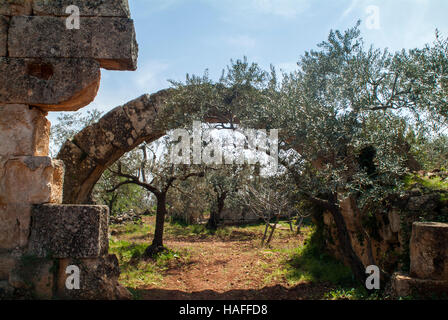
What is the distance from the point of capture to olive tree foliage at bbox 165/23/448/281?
531cm

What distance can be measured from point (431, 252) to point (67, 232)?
16.0 feet

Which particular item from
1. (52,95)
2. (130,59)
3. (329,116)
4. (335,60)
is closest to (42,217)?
(52,95)

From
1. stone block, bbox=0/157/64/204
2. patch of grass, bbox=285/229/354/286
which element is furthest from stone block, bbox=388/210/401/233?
stone block, bbox=0/157/64/204

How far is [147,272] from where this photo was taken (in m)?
8.12

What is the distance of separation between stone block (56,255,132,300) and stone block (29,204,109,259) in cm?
10

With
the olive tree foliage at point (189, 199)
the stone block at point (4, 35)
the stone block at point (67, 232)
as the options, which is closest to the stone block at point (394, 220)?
the stone block at point (67, 232)

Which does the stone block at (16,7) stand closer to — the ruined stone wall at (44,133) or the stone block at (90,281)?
the ruined stone wall at (44,133)

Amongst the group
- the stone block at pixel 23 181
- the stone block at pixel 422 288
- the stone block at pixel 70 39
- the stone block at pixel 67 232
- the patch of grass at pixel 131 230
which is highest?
the stone block at pixel 70 39

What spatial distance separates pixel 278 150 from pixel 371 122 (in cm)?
172

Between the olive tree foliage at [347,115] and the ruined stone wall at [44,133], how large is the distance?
9.67ft

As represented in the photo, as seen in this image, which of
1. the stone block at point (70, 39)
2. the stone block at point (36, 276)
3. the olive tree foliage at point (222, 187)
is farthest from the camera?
the olive tree foliage at point (222, 187)

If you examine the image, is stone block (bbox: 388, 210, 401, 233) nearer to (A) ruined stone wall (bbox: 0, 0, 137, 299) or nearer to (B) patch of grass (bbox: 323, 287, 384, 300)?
(B) patch of grass (bbox: 323, 287, 384, 300)

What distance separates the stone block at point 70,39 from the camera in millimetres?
4328

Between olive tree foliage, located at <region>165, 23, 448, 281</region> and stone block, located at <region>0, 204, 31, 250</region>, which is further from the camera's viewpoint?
olive tree foliage, located at <region>165, 23, 448, 281</region>
